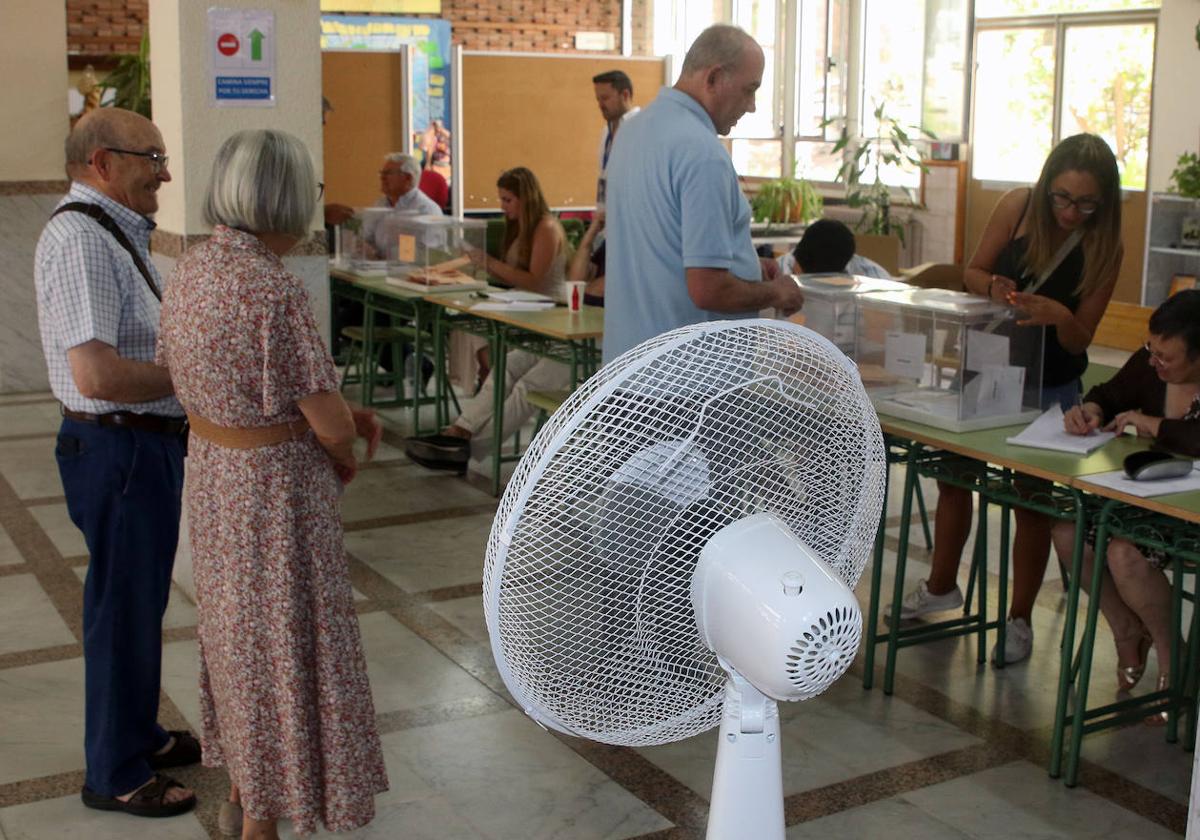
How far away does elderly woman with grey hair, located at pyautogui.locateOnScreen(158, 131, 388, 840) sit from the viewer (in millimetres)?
2408

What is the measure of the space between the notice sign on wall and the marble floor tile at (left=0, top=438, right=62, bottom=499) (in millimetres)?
2212

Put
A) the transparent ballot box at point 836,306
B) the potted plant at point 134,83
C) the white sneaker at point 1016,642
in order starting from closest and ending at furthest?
the transparent ballot box at point 836,306 → the white sneaker at point 1016,642 → the potted plant at point 134,83

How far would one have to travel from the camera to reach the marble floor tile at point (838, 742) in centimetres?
335

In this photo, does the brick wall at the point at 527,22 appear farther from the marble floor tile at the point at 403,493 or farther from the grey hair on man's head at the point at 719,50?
the grey hair on man's head at the point at 719,50

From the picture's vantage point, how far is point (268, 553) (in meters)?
2.52

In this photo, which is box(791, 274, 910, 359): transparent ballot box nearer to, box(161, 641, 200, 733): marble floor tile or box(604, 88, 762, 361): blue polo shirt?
box(604, 88, 762, 361): blue polo shirt

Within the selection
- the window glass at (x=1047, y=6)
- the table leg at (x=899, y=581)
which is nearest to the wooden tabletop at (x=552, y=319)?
the table leg at (x=899, y=581)

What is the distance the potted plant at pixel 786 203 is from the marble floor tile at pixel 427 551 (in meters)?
6.13

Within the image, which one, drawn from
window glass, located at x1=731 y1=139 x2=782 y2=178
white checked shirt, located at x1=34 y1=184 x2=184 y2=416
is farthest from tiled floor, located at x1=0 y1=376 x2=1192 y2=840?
window glass, located at x1=731 y1=139 x2=782 y2=178

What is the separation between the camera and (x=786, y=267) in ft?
17.4

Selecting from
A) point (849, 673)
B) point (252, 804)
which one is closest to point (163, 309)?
point (252, 804)

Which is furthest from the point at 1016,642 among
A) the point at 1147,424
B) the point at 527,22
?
the point at 527,22

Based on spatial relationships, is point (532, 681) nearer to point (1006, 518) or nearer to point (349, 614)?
point (349, 614)

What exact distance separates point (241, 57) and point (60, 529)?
217 centimetres
